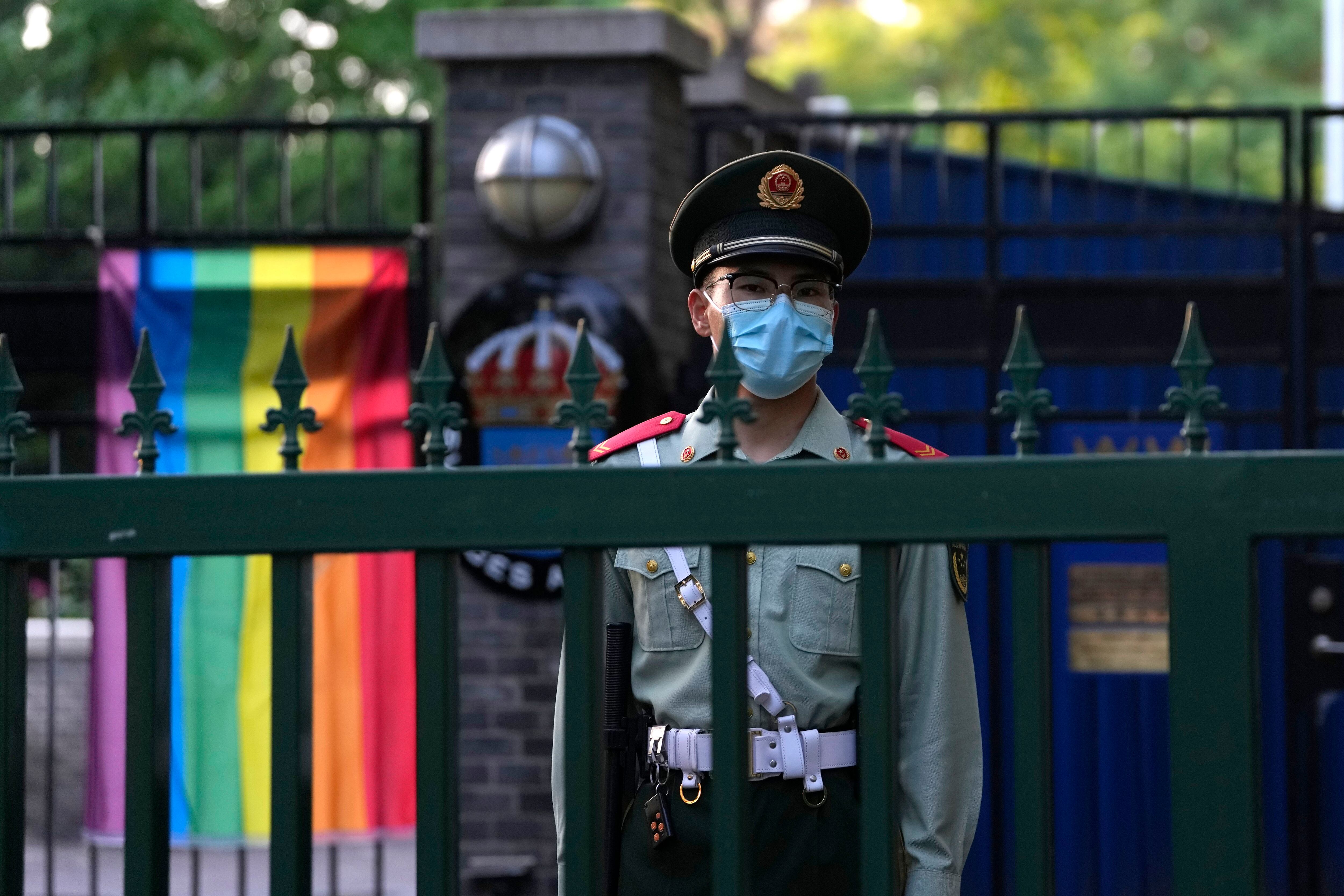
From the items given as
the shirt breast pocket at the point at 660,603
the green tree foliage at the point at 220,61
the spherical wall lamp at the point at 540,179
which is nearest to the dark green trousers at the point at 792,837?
the shirt breast pocket at the point at 660,603

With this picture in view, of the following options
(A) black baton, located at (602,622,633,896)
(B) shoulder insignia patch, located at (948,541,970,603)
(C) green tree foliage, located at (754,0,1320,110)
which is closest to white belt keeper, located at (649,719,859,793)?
(A) black baton, located at (602,622,633,896)

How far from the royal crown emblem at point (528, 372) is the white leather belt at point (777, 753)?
3156 millimetres

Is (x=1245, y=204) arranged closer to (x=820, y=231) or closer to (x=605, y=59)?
(x=605, y=59)

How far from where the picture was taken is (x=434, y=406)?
67.1 inches

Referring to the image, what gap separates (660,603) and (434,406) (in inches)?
28.8

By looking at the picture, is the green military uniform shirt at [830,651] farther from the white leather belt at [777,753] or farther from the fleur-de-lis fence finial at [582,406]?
the fleur-de-lis fence finial at [582,406]

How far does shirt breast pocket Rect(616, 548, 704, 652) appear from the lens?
2.30 meters

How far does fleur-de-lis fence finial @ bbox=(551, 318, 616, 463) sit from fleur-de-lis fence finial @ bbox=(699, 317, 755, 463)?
12 centimetres

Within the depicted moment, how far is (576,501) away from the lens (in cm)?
168

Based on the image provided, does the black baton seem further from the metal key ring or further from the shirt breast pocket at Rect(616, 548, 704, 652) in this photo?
the metal key ring

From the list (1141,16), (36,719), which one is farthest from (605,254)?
(1141,16)

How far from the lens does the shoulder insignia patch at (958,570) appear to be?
7.19 ft

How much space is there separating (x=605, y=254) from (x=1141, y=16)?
21743 millimetres

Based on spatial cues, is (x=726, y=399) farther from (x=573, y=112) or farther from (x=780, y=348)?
(x=573, y=112)
